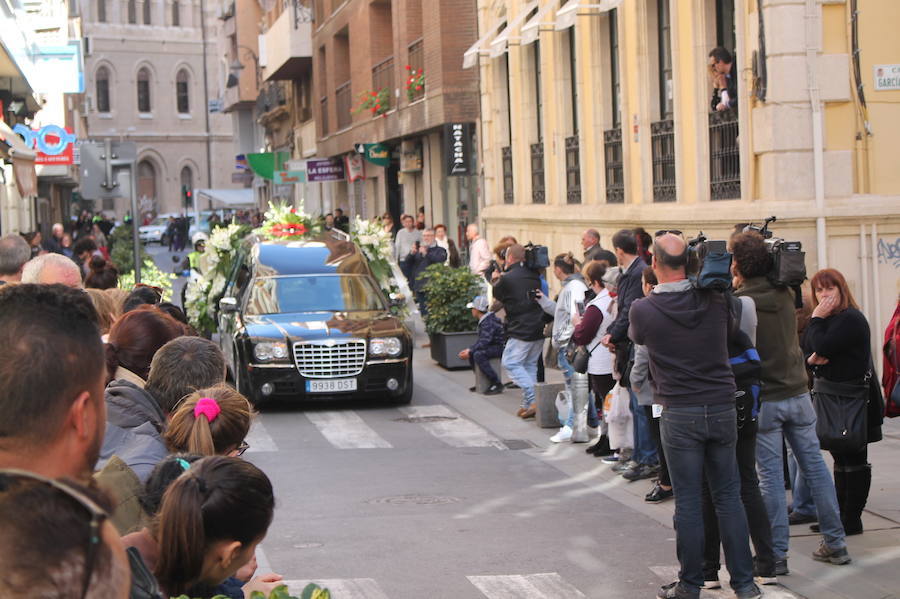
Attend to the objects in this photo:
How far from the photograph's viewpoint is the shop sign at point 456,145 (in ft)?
91.9

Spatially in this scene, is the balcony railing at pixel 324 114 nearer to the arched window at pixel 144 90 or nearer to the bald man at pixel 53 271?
the bald man at pixel 53 271

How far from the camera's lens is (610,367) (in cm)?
1158

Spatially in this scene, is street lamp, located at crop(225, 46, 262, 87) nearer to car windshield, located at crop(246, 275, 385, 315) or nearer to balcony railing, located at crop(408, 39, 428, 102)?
balcony railing, located at crop(408, 39, 428, 102)

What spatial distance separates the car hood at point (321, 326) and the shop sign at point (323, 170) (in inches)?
981

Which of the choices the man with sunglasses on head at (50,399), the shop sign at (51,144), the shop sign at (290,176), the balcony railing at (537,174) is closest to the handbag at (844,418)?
the man with sunglasses on head at (50,399)

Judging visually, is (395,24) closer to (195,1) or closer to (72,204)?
(72,204)

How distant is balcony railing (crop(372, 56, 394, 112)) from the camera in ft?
113

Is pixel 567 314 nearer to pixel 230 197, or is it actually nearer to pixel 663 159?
pixel 663 159

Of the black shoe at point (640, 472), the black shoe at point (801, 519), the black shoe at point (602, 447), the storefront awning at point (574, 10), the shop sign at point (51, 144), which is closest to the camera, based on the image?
the black shoe at point (801, 519)

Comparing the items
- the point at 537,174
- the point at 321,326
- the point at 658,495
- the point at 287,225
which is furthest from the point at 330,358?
the point at 537,174

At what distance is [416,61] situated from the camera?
31.5 m

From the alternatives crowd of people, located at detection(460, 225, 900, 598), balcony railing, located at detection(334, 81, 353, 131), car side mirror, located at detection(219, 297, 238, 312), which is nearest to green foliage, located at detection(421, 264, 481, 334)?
car side mirror, located at detection(219, 297, 238, 312)

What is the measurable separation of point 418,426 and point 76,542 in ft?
41.9

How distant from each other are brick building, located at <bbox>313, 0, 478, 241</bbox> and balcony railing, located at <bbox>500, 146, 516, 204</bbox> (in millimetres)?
1730
